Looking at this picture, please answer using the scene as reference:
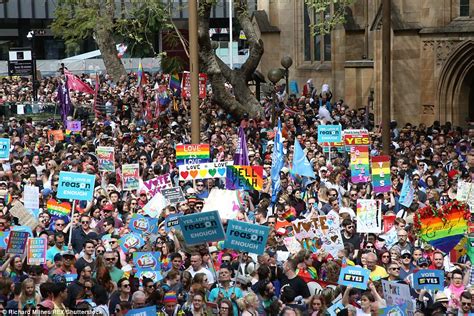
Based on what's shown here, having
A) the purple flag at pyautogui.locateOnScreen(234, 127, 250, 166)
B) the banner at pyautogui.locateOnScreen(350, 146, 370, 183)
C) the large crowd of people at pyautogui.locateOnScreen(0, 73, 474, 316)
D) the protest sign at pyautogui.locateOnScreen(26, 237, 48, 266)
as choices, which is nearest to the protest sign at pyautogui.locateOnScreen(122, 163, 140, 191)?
the large crowd of people at pyautogui.locateOnScreen(0, 73, 474, 316)

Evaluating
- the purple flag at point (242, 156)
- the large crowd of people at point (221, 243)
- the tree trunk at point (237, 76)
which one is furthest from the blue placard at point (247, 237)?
the tree trunk at point (237, 76)

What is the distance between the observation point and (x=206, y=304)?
12141mm

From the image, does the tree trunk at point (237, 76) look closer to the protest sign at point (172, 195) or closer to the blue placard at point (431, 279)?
the protest sign at point (172, 195)

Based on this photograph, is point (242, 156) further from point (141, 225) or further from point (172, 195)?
point (141, 225)

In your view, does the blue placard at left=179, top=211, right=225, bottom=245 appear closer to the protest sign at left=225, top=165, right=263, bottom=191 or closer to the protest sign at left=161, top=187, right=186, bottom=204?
the protest sign at left=161, top=187, right=186, bottom=204

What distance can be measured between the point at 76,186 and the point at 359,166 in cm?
532

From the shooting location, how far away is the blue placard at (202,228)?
1344 cm

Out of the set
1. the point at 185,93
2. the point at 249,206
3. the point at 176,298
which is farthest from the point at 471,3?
the point at 176,298

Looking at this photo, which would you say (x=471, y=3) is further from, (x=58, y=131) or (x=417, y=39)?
(x=58, y=131)

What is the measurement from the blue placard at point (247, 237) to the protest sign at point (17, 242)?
7.72ft

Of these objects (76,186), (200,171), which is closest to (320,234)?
(76,186)

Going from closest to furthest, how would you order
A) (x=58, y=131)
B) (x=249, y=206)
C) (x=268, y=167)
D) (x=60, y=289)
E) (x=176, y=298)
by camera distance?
(x=60, y=289)
(x=176, y=298)
(x=249, y=206)
(x=268, y=167)
(x=58, y=131)

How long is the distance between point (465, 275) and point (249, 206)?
5.98 metres

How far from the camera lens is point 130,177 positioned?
20.8m
